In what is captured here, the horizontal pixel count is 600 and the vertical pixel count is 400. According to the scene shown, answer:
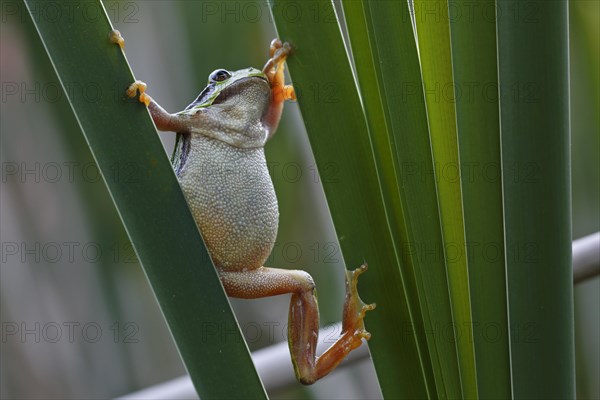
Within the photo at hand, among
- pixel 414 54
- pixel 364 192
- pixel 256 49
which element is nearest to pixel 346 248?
pixel 364 192

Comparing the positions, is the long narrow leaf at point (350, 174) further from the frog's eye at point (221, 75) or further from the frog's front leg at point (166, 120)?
the frog's eye at point (221, 75)

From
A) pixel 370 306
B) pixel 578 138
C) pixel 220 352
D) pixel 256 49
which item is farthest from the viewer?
pixel 578 138

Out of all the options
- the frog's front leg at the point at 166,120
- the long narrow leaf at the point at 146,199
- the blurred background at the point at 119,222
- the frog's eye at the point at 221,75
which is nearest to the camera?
the long narrow leaf at the point at 146,199

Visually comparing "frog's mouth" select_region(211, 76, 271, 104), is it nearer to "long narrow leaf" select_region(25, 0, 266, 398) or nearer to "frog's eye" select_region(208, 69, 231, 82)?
"frog's eye" select_region(208, 69, 231, 82)

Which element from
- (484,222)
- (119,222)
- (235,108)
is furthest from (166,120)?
(119,222)

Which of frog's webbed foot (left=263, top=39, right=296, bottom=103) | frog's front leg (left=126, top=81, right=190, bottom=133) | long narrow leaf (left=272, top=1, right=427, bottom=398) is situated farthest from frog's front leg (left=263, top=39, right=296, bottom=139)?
long narrow leaf (left=272, top=1, right=427, bottom=398)

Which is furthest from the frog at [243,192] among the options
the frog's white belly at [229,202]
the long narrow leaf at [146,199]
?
the long narrow leaf at [146,199]

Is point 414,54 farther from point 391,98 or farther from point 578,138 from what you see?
point 578,138

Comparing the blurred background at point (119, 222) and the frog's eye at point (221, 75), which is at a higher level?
the frog's eye at point (221, 75)
